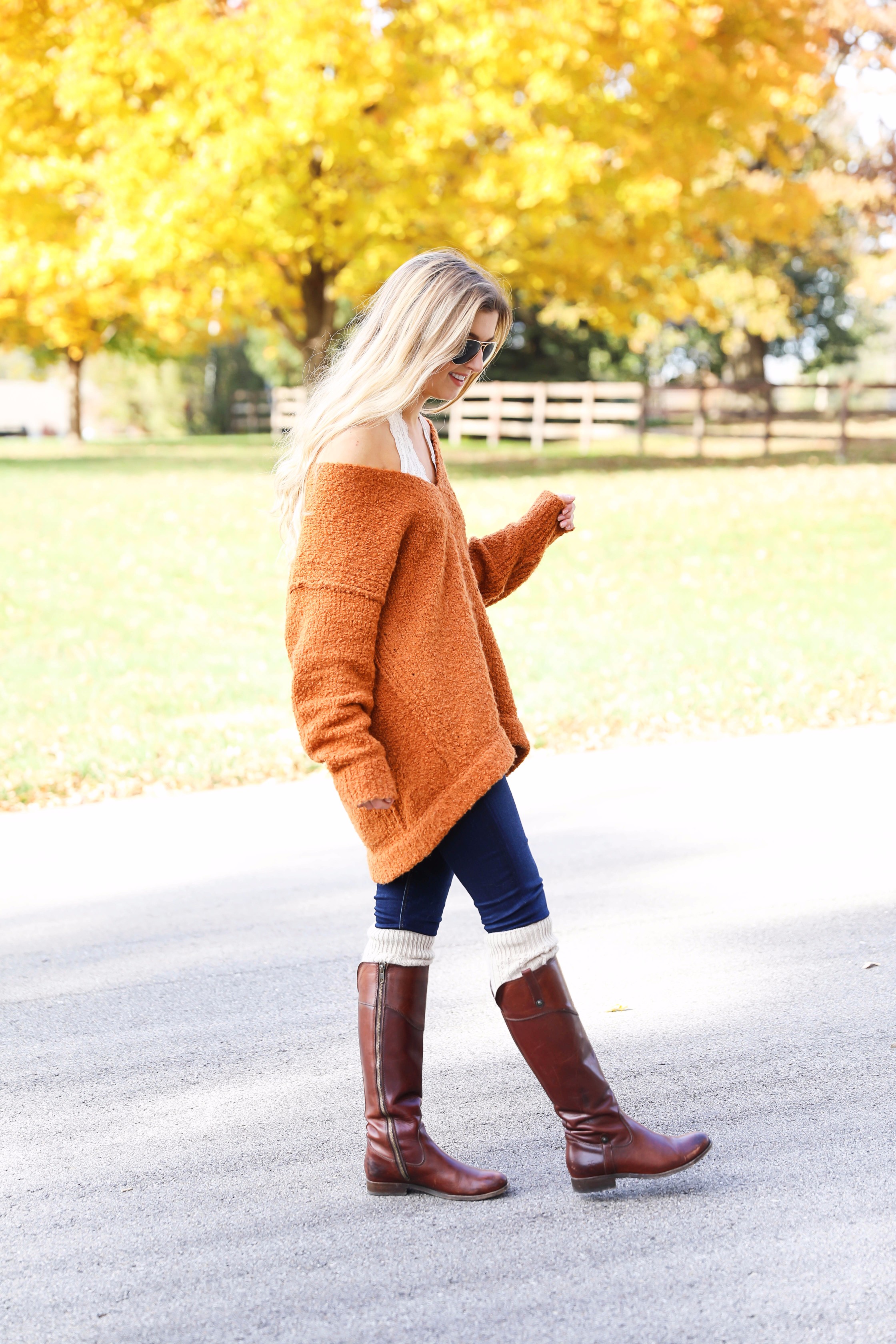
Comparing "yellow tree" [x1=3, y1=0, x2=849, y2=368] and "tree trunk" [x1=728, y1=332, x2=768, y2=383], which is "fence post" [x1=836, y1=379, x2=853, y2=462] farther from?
"tree trunk" [x1=728, y1=332, x2=768, y2=383]

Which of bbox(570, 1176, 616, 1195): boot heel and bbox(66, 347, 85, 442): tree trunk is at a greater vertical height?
bbox(66, 347, 85, 442): tree trunk

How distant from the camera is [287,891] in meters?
5.28

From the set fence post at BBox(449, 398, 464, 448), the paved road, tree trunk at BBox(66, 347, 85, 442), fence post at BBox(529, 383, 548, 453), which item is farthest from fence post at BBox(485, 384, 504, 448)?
the paved road

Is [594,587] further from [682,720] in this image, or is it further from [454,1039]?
[454,1039]

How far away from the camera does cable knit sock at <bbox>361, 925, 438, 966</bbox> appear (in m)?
2.99

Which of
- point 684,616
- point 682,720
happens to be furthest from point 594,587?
point 682,720

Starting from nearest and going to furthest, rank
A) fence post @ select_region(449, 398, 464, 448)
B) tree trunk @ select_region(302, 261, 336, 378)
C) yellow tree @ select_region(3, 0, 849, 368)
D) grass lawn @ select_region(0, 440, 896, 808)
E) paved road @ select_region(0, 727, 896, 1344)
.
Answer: paved road @ select_region(0, 727, 896, 1344) → grass lawn @ select_region(0, 440, 896, 808) → yellow tree @ select_region(3, 0, 849, 368) → tree trunk @ select_region(302, 261, 336, 378) → fence post @ select_region(449, 398, 464, 448)

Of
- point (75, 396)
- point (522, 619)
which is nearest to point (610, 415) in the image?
point (522, 619)

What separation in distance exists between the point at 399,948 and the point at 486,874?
263 millimetres

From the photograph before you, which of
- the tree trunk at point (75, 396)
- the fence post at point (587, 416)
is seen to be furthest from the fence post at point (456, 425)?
the tree trunk at point (75, 396)

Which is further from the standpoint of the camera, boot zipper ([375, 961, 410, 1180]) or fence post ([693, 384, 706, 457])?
fence post ([693, 384, 706, 457])

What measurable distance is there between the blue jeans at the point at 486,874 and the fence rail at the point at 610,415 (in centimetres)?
1519

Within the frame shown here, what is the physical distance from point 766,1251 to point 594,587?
977 centimetres

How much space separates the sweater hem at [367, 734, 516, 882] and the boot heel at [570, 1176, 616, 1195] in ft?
2.46
